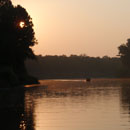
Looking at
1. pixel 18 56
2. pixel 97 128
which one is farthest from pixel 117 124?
pixel 18 56

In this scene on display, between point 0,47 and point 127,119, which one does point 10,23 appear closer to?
point 0,47

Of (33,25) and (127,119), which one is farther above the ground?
(33,25)

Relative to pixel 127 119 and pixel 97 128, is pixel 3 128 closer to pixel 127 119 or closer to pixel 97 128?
pixel 97 128

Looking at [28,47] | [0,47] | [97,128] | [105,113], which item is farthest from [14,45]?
[97,128]

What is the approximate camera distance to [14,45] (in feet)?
311

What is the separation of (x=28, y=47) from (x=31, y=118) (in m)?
85.8

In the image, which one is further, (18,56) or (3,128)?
(18,56)

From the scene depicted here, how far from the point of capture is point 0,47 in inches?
3605

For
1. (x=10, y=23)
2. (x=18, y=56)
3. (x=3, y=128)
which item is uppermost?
(x=10, y=23)

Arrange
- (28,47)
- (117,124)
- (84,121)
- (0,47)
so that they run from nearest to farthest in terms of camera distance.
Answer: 1. (117,124)
2. (84,121)
3. (0,47)
4. (28,47)

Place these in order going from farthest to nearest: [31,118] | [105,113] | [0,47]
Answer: [0,47] < [105,113] < [31,118]

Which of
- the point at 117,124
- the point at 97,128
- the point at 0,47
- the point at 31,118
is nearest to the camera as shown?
the point at 97,128

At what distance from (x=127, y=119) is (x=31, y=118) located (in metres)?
5.37

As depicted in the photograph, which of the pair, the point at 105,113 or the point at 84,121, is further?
the point at 105,113
